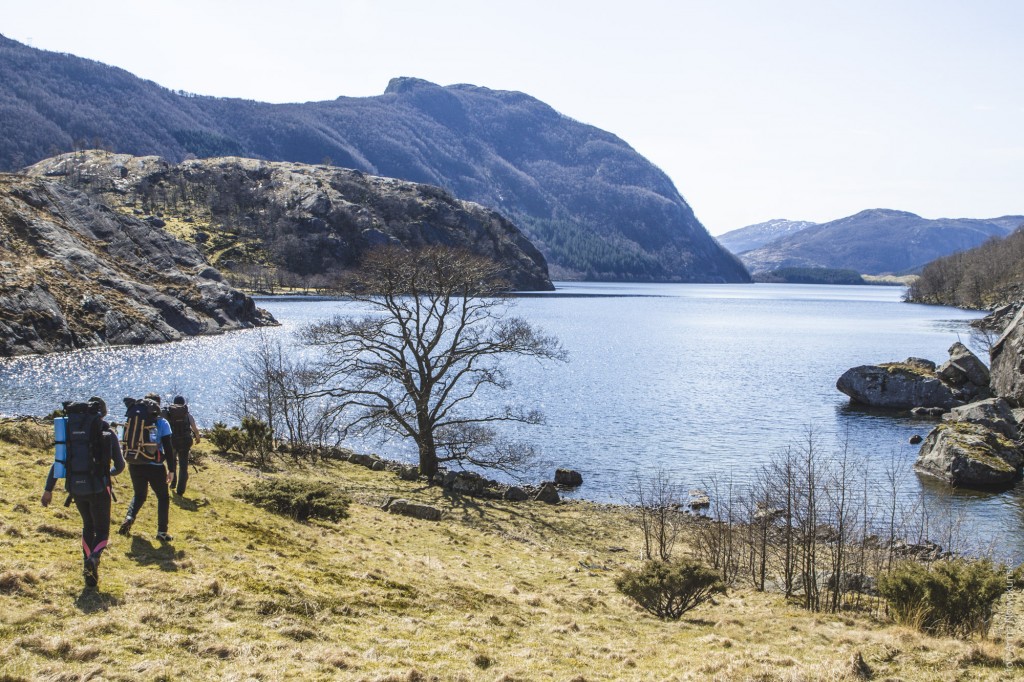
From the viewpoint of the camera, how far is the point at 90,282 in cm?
10350

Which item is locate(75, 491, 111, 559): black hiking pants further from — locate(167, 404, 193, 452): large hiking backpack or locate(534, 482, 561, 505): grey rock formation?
locate(534, 482, 561, 505): grey rock formation

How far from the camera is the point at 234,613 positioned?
12156mm

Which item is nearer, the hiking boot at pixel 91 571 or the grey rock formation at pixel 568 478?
the hiking boot at pixel 91 571

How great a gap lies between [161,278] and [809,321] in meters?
136

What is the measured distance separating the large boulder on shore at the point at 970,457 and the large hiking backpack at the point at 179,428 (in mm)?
41185

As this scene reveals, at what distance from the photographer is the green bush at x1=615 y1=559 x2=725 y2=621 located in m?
17.7

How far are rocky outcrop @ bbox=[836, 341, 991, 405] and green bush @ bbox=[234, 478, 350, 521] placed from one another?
191ft

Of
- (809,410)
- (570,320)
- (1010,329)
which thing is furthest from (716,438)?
(570,320)

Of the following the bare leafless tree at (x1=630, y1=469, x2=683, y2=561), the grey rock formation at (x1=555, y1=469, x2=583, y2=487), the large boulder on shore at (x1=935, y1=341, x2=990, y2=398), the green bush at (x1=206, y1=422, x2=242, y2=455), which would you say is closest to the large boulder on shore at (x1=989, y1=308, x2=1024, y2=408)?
the large boulder on shore at (x1=935, y1=341, x2=990, y2=398)

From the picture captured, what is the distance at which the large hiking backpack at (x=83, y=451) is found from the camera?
39.8ft

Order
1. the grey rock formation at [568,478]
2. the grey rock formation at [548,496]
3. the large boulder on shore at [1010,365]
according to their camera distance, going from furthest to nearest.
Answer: the large boulder on shore at [1010,365] → the grey rock formation at [568,478] → the grey rock formation at [548,496]

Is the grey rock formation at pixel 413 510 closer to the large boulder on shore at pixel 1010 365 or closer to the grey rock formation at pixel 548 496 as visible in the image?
the grey rock formation at pixel 548 496

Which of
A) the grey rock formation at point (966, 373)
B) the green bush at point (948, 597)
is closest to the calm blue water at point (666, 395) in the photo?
the grey rock formation at point (966, 373)

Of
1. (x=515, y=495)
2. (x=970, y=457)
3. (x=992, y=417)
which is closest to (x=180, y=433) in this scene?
(x=515, y=495)
